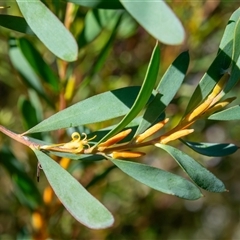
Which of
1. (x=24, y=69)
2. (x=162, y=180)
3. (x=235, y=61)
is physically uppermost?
(x=235, y=61)

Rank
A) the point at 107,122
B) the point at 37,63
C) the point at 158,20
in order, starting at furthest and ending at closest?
the point at 107,122 → the point at 37,63 → the point at 158,20

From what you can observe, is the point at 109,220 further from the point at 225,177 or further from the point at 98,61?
the point at 225,177

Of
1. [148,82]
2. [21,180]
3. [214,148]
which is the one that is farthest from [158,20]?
[21,180]

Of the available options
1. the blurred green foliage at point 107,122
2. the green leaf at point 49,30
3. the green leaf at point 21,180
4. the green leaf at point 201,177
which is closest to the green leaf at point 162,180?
the green leaf at point 201,177

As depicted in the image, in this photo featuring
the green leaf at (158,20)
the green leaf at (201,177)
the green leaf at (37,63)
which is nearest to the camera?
the green leaf at (158,20)

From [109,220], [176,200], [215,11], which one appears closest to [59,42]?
[109,220]

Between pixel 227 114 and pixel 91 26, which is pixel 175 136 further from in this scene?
pixel 91 26

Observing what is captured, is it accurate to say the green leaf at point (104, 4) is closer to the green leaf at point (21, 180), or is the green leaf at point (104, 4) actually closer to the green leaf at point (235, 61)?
the green leaf at point (235, 61)
